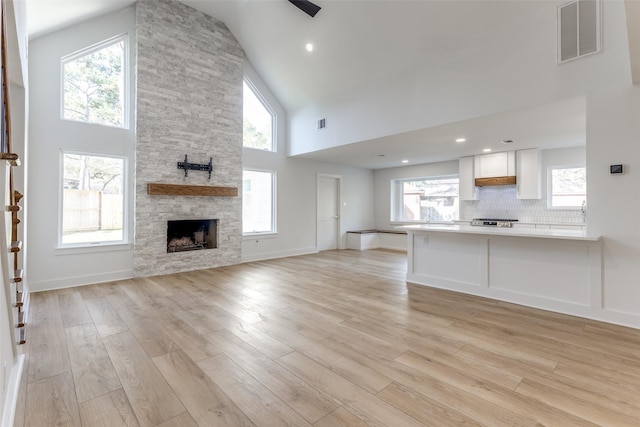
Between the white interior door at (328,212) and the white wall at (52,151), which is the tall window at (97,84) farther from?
the white interior door at (328,212)

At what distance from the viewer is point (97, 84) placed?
15.7 ft

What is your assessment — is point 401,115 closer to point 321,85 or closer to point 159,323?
point 321,85

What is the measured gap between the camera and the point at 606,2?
9.71ft

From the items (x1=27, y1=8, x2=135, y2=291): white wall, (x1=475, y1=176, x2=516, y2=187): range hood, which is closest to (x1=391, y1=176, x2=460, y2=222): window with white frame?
(x1=475, y1=176, x2=516, y2=187): range hood

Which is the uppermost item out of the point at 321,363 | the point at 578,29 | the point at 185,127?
the point at 578,29

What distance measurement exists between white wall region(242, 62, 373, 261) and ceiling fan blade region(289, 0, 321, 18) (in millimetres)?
2309

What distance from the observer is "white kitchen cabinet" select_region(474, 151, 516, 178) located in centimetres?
619

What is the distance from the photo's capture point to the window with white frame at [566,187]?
5785mm

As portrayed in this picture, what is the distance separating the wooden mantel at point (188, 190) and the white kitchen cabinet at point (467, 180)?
5.26m

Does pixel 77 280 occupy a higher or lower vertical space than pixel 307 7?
lower

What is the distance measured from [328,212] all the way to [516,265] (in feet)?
16.9

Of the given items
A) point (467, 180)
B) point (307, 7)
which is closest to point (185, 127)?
point (307, 7)

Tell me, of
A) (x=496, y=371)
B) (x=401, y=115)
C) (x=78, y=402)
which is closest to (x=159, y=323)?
(x=78, y=402)

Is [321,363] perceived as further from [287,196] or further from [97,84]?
[97,84]
